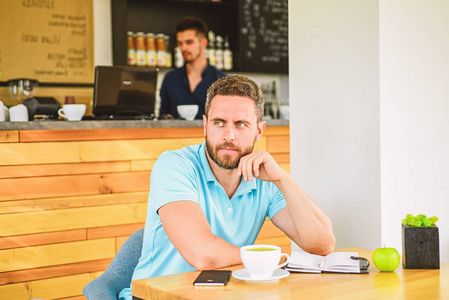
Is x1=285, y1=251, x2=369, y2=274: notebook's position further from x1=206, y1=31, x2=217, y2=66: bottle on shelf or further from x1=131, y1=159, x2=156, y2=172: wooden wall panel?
x1=206, y1=31, x2=217, y2=66: bottle on shelf

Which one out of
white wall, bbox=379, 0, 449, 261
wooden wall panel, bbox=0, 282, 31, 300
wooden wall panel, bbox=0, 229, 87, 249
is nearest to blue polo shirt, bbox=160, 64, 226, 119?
wooden wall panel, bbox=0, 229, 87, 249

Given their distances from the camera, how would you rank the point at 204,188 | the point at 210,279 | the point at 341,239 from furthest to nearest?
the point at 341,239 < the point at 204,188 < the point at 210,279

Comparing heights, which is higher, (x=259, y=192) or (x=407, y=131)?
(x=407, y=131)

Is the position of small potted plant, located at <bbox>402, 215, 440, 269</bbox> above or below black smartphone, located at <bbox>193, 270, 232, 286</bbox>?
above

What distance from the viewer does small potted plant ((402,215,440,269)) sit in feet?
5.11

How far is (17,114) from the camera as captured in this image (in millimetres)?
3312

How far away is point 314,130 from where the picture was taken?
7.66 feet

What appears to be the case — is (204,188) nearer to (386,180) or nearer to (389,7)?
(386,180)

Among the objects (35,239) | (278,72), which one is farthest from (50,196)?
(278,72)

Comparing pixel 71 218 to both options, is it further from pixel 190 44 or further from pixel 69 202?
pixel 190 44

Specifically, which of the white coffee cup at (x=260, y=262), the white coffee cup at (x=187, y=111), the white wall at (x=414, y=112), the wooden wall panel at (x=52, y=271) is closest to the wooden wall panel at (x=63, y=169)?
the wooden wall panel at (x=52, y=271)

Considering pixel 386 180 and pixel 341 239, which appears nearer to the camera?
pixel 386 180

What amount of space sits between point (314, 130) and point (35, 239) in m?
1.75

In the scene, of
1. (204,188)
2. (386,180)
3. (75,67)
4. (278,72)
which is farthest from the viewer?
(278,72)
